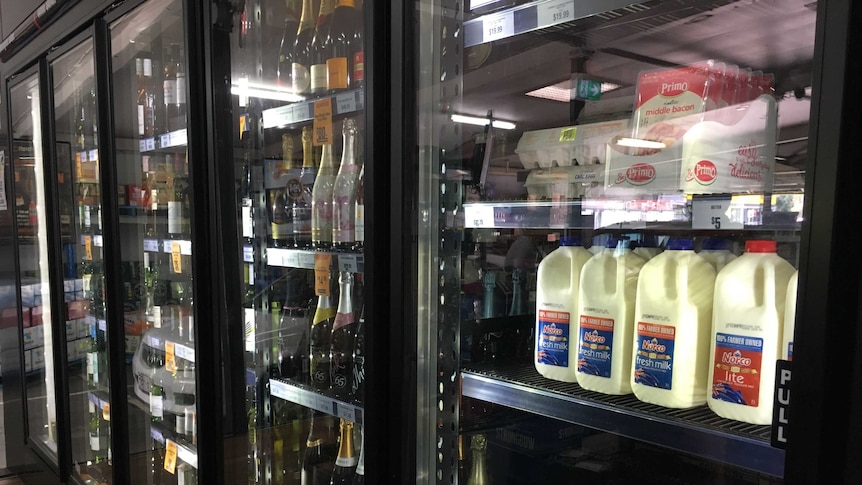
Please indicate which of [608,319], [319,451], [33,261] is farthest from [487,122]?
[33,261]

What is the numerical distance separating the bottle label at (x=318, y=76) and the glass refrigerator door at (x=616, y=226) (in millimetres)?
425

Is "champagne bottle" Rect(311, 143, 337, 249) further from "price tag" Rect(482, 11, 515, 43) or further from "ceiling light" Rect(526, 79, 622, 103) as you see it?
"price tag" Rect(482, 11, 515, 43)

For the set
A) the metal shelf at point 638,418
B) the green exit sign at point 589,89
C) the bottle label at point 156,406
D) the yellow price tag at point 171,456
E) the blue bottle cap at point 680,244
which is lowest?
the yellow price tag at point 171,456

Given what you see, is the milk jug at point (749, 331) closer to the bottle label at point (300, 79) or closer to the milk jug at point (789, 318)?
the milk jug at point (789, 318)

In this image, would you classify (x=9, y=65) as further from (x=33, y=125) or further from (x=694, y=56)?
(x=694, y=56)

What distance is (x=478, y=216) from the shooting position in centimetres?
120

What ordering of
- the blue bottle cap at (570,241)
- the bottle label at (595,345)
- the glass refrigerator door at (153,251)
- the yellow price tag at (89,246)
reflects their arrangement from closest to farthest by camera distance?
the bottle label at (595,345)
the blue bottle cap at (570,241)
the glass refrigerator door at (153,251)
the yellow price tag at (89,246)

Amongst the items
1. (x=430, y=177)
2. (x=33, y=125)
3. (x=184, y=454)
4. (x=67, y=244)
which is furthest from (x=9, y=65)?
(x=430, y=177)

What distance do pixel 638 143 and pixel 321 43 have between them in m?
1.21

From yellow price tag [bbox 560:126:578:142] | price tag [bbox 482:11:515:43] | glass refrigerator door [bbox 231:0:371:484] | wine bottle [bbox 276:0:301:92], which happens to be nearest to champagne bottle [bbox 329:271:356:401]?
glass refrigerator door [bbox 231:0:371:484]

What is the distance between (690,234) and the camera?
1.20 m

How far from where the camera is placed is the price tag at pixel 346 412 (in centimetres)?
137

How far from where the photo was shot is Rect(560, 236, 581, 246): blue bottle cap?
1.29 metres

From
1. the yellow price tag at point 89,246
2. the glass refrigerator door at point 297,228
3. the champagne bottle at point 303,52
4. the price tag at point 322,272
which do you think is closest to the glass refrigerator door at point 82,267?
the yellow price tag at point 89,246
